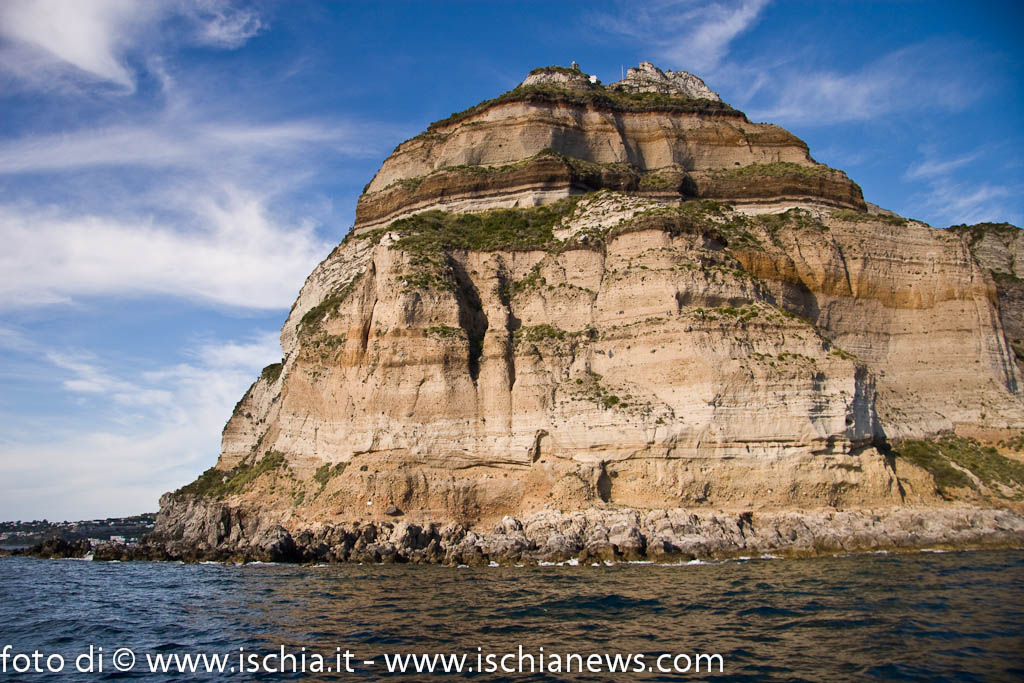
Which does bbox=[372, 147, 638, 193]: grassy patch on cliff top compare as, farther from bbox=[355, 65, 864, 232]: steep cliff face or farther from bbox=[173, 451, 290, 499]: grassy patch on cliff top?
bbox=[173, 451, 290, 499]: grassy patch on cliff top

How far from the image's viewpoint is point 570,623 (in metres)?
16.0

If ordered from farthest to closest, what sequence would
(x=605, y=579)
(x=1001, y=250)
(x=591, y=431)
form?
1. (x=1001, y=250)
2. (x=591, y=431)
3. (x=605, y=579)

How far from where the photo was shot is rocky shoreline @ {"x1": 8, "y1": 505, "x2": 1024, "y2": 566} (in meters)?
27.2

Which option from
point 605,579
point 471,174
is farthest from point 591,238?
point 605,579

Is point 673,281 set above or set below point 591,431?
above

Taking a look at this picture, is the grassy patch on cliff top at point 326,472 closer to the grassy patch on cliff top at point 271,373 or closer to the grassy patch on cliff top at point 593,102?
the grassy patch on cliff top at point 271,373

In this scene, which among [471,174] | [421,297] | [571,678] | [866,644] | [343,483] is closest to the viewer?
[571,678]

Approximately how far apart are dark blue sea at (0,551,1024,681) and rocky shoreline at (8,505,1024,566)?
5.91ft

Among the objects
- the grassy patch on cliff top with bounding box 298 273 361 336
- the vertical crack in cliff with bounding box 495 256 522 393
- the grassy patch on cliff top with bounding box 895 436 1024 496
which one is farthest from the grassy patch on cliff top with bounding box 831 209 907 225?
the grassy patch on cliff top with bounding box 298 273 361 336

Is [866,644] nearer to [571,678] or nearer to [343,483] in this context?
[571,678]

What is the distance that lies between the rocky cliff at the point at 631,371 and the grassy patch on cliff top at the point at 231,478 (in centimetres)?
24

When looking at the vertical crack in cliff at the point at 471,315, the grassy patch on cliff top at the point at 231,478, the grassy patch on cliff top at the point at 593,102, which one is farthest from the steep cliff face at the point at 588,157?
the grassy patch on cliff top at the point at 231,478

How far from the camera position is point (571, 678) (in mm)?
11945

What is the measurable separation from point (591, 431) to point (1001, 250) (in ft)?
133
